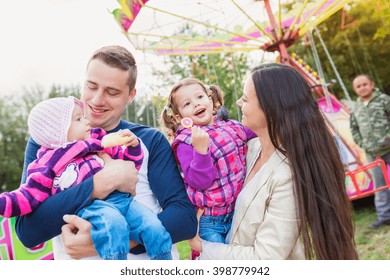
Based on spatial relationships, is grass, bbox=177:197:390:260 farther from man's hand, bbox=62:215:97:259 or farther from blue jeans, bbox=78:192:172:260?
man's hand, bbox=62:215:97:259

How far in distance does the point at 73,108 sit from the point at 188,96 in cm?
40


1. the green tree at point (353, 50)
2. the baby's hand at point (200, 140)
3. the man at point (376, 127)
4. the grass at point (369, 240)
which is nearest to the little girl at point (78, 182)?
the baby's hand at point (200, 140)

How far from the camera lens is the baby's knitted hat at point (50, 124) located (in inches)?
45.4

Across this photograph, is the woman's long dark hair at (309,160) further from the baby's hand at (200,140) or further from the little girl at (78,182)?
the little girl at (78,182)

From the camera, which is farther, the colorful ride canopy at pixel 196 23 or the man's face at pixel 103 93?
the colorful ride canopy at pixel 196 23

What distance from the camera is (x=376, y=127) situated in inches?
134

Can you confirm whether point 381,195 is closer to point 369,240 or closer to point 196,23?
point 369,240

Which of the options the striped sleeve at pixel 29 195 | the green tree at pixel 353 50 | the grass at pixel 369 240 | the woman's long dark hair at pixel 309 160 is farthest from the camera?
the green tree at pixel 353 50

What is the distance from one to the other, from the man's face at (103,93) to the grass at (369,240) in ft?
6.60

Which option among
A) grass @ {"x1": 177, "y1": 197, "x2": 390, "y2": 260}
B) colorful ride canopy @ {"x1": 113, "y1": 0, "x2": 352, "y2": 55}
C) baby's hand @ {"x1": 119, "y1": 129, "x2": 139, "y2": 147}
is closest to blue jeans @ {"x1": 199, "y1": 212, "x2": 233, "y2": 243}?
baby's hand @ {"x1": 119, "y1": 129, "x2": 139, "y2": 147}

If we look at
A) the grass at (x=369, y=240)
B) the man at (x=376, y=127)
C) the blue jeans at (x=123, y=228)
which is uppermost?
the blue jeans at (x=123, y=228)

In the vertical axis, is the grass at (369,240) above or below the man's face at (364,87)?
below

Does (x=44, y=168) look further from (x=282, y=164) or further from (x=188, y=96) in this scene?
(x=282, y=164)

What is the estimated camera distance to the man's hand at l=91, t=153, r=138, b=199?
3.64 ft
